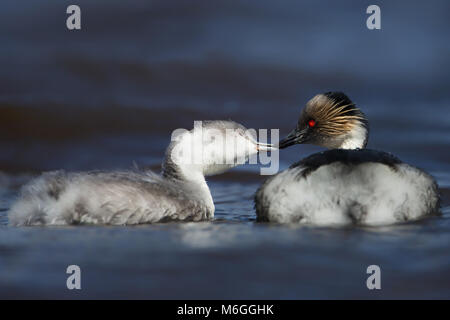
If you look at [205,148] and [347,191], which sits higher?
[205,148]

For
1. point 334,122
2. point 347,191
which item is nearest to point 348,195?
point 347,191

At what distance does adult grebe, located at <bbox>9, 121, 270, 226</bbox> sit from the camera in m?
6.12

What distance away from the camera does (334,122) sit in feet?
24.9

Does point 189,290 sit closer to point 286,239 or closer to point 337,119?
point 286,239

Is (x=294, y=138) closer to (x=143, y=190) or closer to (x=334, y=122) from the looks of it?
(x=334, y=122)

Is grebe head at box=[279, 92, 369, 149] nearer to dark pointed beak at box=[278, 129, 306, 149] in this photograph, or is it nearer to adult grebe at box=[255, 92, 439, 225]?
dark pointed beak at box=[278, 129, 306, 149]

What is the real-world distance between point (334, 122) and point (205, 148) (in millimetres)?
1468

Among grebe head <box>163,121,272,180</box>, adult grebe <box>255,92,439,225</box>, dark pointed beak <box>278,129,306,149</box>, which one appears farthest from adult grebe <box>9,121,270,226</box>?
dark pointed beak <box>278,129,306,149</box>

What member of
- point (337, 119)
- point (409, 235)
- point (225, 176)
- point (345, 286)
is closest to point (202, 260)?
point (345, 286)

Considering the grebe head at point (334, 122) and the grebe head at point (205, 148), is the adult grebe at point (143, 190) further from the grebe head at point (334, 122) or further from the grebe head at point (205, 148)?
the grebe head at point (334, 122)

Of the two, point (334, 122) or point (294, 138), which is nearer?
point (334, 122)

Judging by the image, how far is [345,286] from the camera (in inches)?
192

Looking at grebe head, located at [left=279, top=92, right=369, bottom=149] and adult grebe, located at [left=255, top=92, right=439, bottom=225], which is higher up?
grebe head, located at [left=279, top=92, right=369, bottom=149]

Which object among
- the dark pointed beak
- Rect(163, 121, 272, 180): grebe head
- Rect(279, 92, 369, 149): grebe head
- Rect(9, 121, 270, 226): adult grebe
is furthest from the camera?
the dark pointed beak
